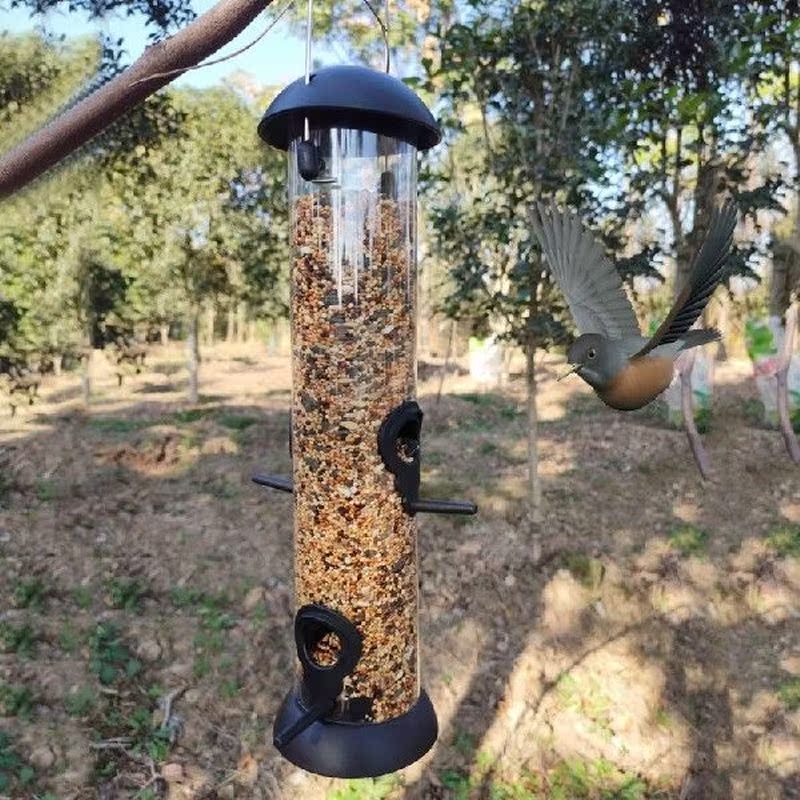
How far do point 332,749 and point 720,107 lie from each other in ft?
16.2

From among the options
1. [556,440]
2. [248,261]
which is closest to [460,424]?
[556,440]

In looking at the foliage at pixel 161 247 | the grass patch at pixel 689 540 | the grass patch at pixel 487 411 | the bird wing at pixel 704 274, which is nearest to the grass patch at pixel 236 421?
the foliage at pixel 161 247

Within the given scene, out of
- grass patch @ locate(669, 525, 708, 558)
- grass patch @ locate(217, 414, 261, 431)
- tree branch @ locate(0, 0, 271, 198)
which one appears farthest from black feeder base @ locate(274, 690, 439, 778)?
grass patch @ locate(217, 414, 261, 431)

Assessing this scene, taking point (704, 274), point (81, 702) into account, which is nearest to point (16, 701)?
point (81, 702)

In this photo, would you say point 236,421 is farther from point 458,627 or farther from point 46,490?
point 458,627

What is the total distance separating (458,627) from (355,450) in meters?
3.66

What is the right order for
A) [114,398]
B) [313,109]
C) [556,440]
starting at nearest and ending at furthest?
[313,109], [556,440], [114,398]

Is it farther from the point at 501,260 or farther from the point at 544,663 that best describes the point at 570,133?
the point at 544,663

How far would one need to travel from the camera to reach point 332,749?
2.43 meters

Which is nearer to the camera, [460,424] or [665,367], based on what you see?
[665,367]

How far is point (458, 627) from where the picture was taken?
5871 mm

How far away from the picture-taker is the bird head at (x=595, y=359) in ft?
7.45

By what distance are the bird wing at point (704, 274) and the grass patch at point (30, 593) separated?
507 centimetres

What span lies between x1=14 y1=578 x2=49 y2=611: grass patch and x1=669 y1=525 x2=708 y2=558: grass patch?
4975 mm
